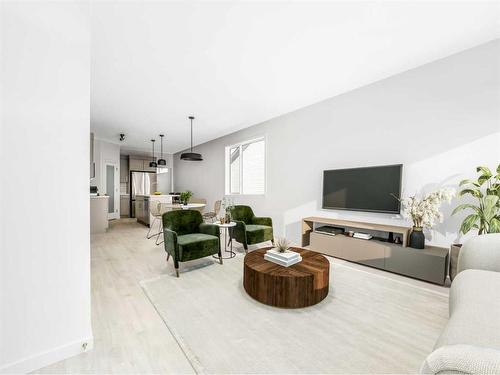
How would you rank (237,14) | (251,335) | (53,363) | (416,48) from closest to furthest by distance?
(53,363) < (251,335) < (237,14) < (416,48)

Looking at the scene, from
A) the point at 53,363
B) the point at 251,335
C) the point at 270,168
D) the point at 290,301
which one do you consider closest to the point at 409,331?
the point at 290,301

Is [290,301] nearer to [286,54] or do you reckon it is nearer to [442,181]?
[442,181]

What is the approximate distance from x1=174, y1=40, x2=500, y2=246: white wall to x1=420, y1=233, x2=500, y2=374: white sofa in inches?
44.6

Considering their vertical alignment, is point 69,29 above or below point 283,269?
above

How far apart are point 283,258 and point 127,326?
1.50 metres

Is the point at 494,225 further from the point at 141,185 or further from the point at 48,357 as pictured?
the point at 141,185

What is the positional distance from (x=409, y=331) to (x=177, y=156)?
884 cm

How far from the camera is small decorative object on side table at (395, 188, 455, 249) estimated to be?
2.45 m

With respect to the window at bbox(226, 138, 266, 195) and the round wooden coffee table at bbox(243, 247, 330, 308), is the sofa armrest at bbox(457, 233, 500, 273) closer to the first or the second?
the round wooden coffee table at bbox(243, 247, 330, 308)

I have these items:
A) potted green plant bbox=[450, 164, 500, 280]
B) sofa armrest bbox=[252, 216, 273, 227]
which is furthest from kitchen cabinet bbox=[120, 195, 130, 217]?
potted green plant bbox=[450, 164, 500, 280]

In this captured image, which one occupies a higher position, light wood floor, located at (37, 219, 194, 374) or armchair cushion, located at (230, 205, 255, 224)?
armchair cushion, located at (230, 205, 255, 224)

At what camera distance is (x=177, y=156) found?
897 cm

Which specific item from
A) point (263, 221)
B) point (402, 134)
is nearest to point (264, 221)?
point (263, 221)

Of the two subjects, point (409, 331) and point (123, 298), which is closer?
point (409, 331)
